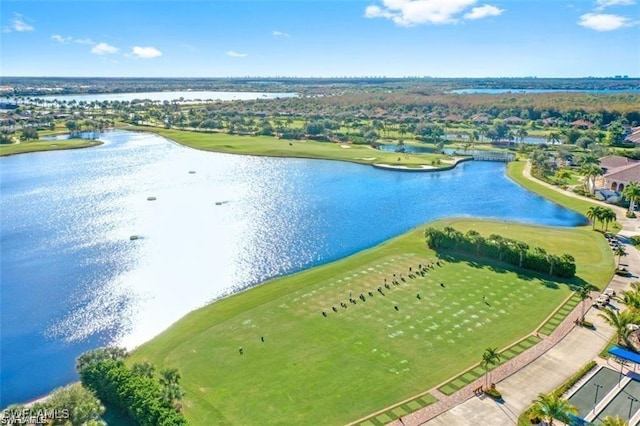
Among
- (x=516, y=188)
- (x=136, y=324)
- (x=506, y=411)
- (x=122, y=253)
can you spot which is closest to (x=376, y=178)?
(x=516, y=188)

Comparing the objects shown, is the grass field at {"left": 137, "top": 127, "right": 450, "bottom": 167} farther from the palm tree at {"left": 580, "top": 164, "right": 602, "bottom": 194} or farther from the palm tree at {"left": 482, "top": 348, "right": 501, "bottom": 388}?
the palm tree at {"left": 482, "top": 348, "right": 501, "bottom": 388}

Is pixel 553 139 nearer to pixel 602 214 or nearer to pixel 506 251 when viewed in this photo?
pixel 602 214

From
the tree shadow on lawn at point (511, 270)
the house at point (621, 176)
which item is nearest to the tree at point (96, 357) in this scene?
the tree shadow on lawn at point (511, 270)

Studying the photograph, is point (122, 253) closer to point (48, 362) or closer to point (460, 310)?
point (48, 362)

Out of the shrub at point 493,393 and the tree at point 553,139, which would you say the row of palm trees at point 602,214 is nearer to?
the shrub at point 493,393

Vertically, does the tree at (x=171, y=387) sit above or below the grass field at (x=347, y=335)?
above
